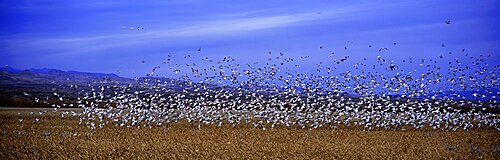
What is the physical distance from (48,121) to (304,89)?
12.4 meters

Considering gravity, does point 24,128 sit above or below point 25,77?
above

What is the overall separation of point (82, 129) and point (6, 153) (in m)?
8.61

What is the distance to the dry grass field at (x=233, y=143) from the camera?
1827 centimetres

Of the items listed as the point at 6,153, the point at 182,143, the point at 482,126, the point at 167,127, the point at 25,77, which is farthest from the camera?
the point at 25,77

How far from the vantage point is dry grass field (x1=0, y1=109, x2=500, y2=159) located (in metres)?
18.3

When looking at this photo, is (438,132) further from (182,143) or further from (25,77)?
(25,77)

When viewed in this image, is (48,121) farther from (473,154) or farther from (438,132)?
(473,154)

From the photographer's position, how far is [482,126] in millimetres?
30953

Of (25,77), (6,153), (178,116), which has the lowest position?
(25,77)

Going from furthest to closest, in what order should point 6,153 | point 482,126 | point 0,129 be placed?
point 482,126, point 0,129, point 6,153

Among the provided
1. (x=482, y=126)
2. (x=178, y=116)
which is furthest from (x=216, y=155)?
(x=482, y=126)

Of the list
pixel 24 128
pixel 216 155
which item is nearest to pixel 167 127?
pixel 24 128

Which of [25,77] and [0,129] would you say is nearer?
[0,129]

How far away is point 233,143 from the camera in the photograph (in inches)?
849
